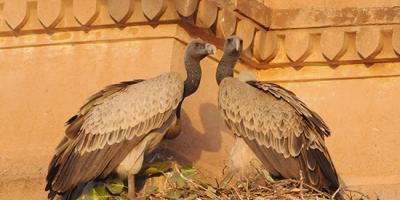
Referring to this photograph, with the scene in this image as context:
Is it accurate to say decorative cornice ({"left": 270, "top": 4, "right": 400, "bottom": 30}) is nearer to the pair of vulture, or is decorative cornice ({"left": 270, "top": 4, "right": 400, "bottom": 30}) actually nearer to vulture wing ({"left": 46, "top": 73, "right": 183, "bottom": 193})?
the pair of vulture

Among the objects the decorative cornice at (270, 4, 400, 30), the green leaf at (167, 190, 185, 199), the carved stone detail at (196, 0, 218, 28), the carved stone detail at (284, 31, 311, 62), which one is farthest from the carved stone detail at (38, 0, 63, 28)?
the green leaf at (167, 190, 185, 199)

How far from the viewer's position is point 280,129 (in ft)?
105

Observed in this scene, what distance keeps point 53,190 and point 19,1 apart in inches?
91.4

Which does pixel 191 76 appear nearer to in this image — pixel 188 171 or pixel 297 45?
pixel 188 171

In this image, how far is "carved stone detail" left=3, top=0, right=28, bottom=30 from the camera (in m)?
33.5

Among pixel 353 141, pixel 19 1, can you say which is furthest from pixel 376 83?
pixel 19 1

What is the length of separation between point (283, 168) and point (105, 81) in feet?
6.60

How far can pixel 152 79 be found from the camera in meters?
32.2

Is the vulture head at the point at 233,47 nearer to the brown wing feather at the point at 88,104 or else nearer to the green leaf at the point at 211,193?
the brown wing feather at the point at 88,104

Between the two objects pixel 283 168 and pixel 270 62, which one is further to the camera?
pixel 270 62

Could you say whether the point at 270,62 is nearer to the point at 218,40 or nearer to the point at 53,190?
the point at 218,40

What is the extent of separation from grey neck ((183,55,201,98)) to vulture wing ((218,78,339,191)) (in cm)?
21

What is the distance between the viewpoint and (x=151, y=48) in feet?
108

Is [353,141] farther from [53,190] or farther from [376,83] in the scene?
[53,190]
